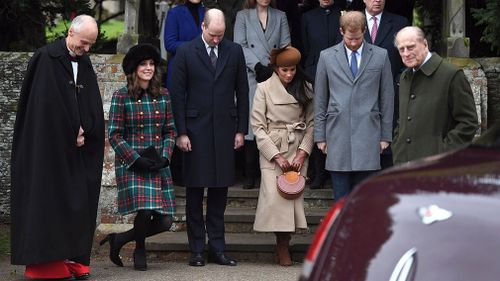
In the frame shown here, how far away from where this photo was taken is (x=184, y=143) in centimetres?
1001

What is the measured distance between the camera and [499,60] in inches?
457

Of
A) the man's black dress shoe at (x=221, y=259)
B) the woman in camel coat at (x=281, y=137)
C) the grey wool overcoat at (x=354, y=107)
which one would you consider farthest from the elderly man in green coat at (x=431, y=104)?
the man's black dress shoe at (x=221, y=259)

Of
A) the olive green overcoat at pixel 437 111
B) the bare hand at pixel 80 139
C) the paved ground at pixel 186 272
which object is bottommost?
the paved ground at pixel 186 272

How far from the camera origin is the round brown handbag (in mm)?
9961

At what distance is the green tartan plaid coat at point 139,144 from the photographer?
378 inches

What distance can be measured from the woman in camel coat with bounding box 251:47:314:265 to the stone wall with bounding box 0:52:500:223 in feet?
6.55

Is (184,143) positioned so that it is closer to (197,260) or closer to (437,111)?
(197,260)

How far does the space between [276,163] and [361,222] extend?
213 inches

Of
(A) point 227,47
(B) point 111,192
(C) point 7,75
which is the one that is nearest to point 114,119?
(A) point 227,47

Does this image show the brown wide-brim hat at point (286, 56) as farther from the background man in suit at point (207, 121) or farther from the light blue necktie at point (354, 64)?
the light blue necktie at point (354, 64)

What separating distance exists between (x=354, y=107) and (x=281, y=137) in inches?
30.8

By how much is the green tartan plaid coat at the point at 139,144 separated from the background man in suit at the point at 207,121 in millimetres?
298

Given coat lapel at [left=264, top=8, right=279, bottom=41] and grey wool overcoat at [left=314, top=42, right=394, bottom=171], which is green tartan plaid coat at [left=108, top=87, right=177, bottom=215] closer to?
grey wool overcoat at [left=314, top=42, right=394, bottom=171]

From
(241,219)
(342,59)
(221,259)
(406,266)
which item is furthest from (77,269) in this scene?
(406,266)
